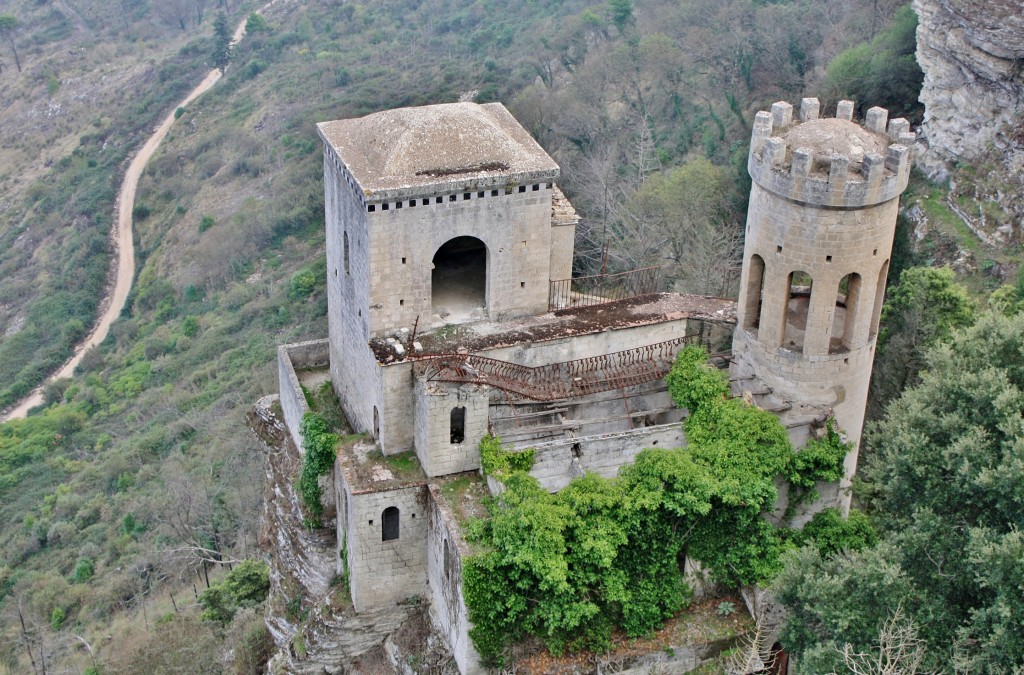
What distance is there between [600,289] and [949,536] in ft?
46.5

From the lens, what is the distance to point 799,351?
2605cm

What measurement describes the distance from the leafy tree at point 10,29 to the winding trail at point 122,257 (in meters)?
25.7

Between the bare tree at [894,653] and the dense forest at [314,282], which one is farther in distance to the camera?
the dense forest at [314,282]

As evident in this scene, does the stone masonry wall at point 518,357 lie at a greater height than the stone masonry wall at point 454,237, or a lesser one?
lesser

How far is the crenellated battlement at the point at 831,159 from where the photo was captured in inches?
939

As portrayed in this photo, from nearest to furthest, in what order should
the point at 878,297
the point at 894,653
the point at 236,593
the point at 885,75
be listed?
the point at 894,653, the point at 878,297, the point at 236,593, the point at 885,75

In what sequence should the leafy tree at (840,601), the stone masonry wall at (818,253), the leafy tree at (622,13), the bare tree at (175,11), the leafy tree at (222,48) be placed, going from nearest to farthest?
the leafy tree at (840,601) < the stone masonry wall at (818,253) < the leafy tree at (622,13) < the leafy tree at (222,48) < the bare tree at (175,11)

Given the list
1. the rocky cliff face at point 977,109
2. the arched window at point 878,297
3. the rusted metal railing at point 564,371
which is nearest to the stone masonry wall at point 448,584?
the rusted metal railing at point 564,371

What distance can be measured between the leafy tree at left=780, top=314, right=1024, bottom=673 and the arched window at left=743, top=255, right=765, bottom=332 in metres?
4.29

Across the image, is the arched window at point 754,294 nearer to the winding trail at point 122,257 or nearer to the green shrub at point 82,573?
the green shrub at point 82,573

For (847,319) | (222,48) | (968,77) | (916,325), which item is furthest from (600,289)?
(222,48)

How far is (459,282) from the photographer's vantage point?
30.2 metres

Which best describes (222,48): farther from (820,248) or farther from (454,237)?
(820,248)

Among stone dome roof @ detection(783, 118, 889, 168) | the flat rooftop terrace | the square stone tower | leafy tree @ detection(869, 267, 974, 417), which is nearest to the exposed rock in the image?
the square stone tower
